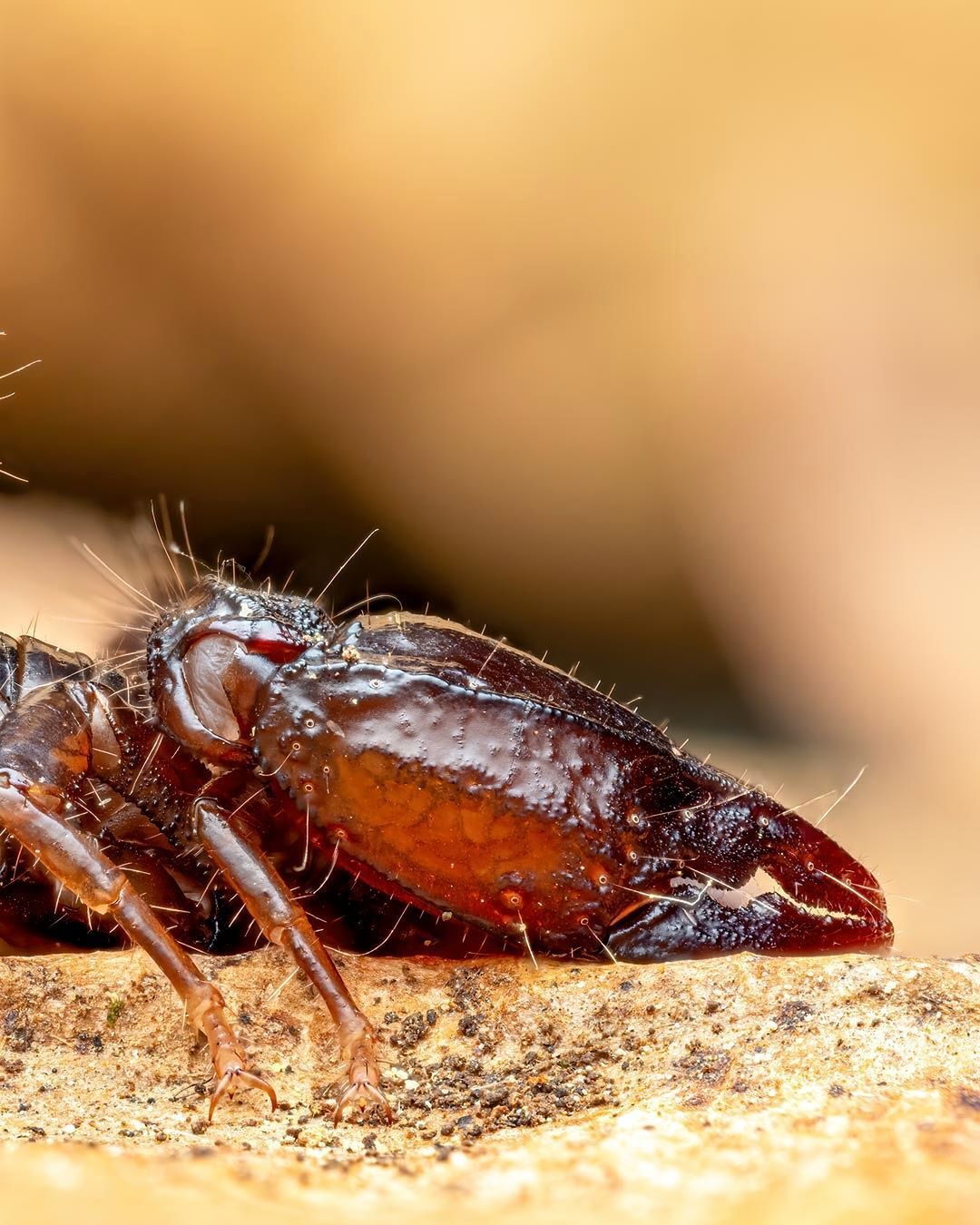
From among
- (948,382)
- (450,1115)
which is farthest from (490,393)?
(450,1115)

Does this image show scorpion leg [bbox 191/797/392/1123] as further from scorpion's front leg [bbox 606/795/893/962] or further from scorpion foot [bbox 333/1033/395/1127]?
scorpion's front leg [bbox 606/795/893/962]

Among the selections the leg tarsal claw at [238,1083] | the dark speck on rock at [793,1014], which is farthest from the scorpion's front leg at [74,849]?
the dark speck on rock at [793,1014]

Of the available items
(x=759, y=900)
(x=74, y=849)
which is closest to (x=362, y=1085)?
(x=74, y=849)

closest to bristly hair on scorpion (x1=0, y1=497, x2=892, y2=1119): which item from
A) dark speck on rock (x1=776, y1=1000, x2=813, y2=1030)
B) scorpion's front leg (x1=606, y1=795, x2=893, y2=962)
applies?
scorpion's front leg (x1=606, y1=795, x2=893, y2=962)

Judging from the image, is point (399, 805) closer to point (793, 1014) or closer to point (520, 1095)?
point (520, 1095)

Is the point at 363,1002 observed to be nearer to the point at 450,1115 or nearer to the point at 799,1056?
the point at 450,1115

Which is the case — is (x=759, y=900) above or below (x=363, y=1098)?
above

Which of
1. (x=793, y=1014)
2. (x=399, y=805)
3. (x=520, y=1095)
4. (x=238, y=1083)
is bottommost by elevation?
(x=238, y=1083)
